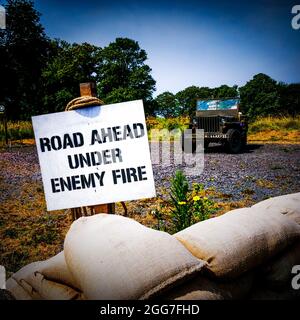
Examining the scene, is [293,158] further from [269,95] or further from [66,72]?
[269,95]

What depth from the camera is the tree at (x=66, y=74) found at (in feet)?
18.7

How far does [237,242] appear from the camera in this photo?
1.23 metres

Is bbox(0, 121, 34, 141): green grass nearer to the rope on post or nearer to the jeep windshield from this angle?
the jeep windshield

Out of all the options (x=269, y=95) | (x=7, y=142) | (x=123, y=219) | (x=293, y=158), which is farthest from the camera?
(x=269, y=95)

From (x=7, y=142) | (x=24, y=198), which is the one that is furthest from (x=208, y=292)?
(x=7, y=142)

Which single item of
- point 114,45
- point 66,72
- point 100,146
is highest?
point 114,45

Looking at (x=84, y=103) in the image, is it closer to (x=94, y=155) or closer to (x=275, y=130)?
(x=94, y=155)

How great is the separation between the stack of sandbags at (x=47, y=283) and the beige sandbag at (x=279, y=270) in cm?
91

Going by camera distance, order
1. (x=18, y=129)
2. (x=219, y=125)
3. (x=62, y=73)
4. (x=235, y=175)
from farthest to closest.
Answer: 1. (x=18, y=129)
2. (x=219, y=125)
3. (x=62, y=73)
4. (x=235, y=175)

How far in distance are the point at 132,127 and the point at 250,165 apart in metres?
5.44

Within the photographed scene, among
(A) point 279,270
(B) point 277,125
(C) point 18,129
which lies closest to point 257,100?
(B) point 277,125

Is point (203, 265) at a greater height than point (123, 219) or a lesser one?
lesser

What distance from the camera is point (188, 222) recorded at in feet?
7.75

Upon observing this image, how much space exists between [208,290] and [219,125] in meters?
A: 7.48
